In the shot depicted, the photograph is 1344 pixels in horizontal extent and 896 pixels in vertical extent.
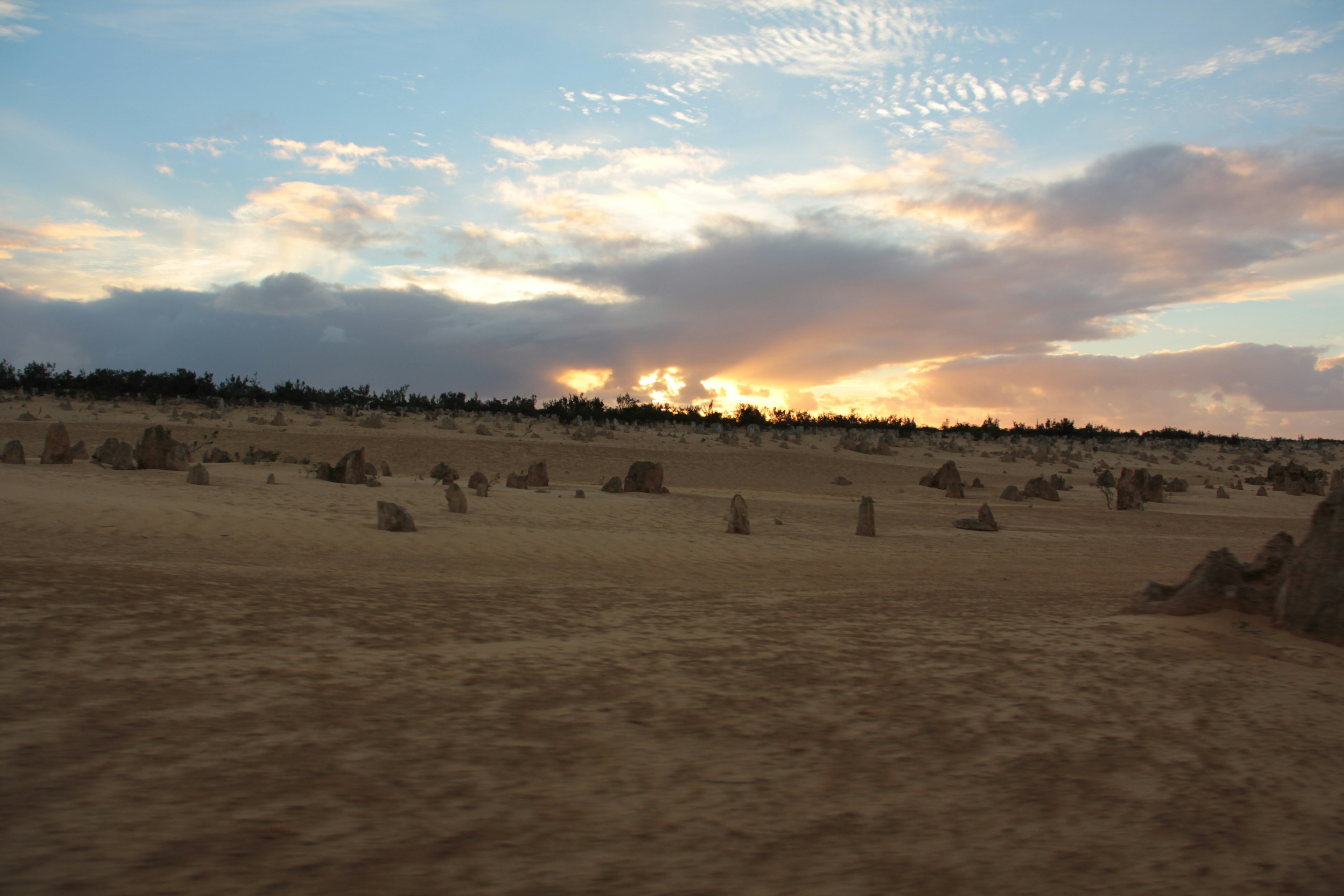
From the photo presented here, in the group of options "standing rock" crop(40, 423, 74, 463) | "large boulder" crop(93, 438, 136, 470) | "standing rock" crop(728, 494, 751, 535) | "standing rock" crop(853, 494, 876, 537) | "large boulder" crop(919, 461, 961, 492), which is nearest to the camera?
"standing rock" crop(728, 494, 751, 535)

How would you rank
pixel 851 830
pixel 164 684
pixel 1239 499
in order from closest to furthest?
pixel 851 830
pixel 164 684
pixel 1239 499

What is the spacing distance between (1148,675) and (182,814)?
4.68 metres

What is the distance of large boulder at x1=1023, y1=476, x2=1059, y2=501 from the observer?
22.3 meters

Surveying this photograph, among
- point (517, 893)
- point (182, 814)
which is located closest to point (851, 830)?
point (517, 893)

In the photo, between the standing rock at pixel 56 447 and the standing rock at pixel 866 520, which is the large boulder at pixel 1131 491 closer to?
the standing rock at pixel 866 520

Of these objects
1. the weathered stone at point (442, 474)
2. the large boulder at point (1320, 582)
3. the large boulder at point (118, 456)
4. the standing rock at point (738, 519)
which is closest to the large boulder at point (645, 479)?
the weathered stone at point (442, 474)

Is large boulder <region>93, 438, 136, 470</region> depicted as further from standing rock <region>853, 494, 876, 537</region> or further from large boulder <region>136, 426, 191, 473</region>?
standing rock <region>853, 494, 876, 537</region>

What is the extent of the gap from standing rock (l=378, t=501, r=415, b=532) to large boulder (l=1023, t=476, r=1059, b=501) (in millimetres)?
17556

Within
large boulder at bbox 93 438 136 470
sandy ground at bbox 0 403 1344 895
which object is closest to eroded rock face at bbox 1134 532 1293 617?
sandy ground at bbox 0 403 1344 895

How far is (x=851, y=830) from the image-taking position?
2.66 metres

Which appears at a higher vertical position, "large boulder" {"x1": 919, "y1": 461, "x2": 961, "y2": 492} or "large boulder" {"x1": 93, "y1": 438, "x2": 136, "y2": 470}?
"large boulder" {"x1": 919, "y1": 461, "x2": 961, "y2": 492}

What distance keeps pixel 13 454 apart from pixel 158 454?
276 cm

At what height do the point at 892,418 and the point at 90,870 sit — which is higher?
the point at 892,418

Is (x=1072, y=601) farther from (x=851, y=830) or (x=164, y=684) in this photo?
(x=164, y=684)
